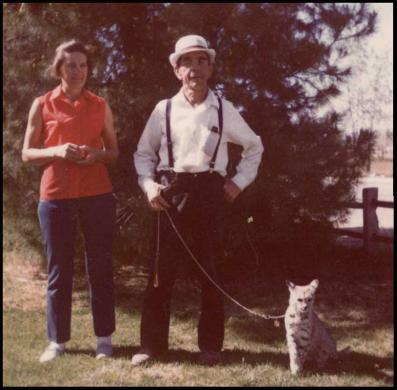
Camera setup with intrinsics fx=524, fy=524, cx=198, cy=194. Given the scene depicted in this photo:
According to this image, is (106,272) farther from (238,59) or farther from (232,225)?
(238,59)

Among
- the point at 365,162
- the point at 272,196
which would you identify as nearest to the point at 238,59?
the point at 272,196

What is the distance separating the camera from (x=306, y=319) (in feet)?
11.6

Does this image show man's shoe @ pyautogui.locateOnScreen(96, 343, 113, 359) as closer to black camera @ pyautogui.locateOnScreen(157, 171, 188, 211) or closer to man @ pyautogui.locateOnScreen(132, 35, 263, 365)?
man @ pyautogui.locateOnScreen(132, 35, 263, 365)

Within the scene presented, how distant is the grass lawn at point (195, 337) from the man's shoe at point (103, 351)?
2.8 inches

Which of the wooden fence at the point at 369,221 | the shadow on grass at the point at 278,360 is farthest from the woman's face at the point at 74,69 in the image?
the wooden fence at the point at 369,221

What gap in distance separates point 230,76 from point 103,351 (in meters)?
2.82

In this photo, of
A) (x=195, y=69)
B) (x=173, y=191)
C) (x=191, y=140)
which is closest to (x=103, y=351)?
(x=173, y=191)

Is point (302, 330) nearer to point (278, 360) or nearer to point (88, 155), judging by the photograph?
point (278, 360)

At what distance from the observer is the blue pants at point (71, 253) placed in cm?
365

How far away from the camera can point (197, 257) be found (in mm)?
3725

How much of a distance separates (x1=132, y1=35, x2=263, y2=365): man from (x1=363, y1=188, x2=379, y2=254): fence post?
14.8 feet

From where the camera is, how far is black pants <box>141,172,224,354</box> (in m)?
3.56

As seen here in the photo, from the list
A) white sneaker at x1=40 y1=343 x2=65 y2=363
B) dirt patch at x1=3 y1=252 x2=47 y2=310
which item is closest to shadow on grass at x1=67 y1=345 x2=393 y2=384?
white sneaker at x1=40 y1=343 x2=65 y2=363

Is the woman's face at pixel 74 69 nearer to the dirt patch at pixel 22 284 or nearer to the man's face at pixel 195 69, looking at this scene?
the man's face at pixel 195 69
